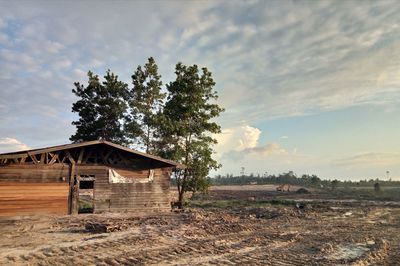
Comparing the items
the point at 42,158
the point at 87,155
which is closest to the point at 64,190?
the point at 42,158

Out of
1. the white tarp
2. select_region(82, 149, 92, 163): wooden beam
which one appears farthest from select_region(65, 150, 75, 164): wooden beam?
the white tarp

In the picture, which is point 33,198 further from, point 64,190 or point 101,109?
point 101,109

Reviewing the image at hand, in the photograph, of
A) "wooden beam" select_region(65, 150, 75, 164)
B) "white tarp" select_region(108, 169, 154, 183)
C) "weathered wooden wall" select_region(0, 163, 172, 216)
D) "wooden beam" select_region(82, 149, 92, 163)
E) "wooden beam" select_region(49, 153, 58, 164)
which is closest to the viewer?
"weathered wooden wall" select_region(0, 163, 172, 216)

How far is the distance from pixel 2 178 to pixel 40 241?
8374mm

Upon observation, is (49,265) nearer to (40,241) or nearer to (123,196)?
(40,241)

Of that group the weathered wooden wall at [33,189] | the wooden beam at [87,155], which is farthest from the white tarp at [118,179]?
the weathered wooden wall at [33,189]

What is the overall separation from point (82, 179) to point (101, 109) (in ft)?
43.5

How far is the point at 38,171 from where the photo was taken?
19406mm

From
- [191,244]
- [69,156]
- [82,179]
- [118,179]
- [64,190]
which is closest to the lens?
[191,244]

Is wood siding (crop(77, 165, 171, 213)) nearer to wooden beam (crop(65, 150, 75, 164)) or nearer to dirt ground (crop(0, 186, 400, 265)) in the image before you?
wooden beam (crop(65, 150, 75, 164))

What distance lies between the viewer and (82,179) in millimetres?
20750

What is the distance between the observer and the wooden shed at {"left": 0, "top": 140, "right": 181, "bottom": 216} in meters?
18.7

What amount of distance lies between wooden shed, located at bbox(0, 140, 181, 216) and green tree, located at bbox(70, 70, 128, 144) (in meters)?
9.76

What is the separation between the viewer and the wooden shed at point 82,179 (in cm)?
1869
